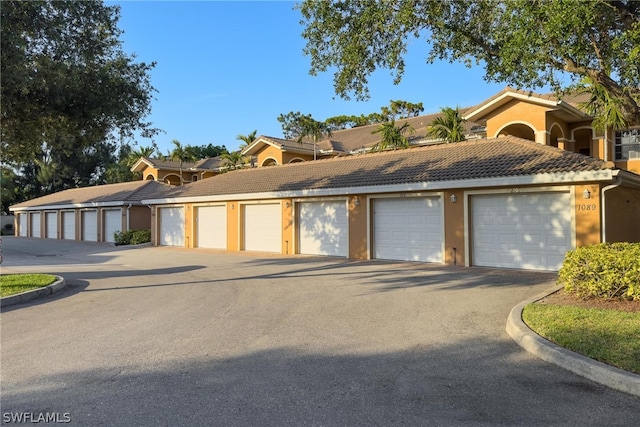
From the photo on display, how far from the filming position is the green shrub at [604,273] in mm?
7496

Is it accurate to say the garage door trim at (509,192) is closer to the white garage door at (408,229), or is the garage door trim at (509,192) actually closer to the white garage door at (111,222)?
the white garage door at (408,229)

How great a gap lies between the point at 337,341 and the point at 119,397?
9.16 feet

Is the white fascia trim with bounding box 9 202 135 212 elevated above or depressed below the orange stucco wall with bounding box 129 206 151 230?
above

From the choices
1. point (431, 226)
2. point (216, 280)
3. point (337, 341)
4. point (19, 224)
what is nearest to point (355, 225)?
point (431, 226)

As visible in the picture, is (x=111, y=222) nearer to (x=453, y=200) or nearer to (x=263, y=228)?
(x=263, y=228)

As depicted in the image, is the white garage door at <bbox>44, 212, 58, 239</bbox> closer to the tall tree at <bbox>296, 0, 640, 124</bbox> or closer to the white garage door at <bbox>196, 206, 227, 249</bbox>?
the white garage door at <bbox>196, 206, 227, 249</bbox>

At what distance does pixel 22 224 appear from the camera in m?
43.4

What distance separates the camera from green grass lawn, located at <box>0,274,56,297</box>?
9.56 m

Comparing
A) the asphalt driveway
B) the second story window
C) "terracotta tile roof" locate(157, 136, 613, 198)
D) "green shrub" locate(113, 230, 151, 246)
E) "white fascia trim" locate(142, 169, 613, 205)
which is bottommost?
the asphalt driveway

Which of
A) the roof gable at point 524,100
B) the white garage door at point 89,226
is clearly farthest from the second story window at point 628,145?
Answer: the white garage door at point 89,226

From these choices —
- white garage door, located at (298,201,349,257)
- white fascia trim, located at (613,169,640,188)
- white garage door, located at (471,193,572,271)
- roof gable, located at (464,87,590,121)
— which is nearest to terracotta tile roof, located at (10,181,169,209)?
white garage door, located at (298,201,349,257)

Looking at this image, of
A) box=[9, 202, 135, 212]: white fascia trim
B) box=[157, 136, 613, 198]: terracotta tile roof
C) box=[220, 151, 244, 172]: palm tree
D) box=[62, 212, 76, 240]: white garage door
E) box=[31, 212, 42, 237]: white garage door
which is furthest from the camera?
box=[31, 212, 42, 237]: white garage door

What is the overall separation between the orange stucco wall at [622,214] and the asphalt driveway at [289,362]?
429 cm

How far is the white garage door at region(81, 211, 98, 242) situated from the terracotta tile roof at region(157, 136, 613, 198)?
11.2 metres
